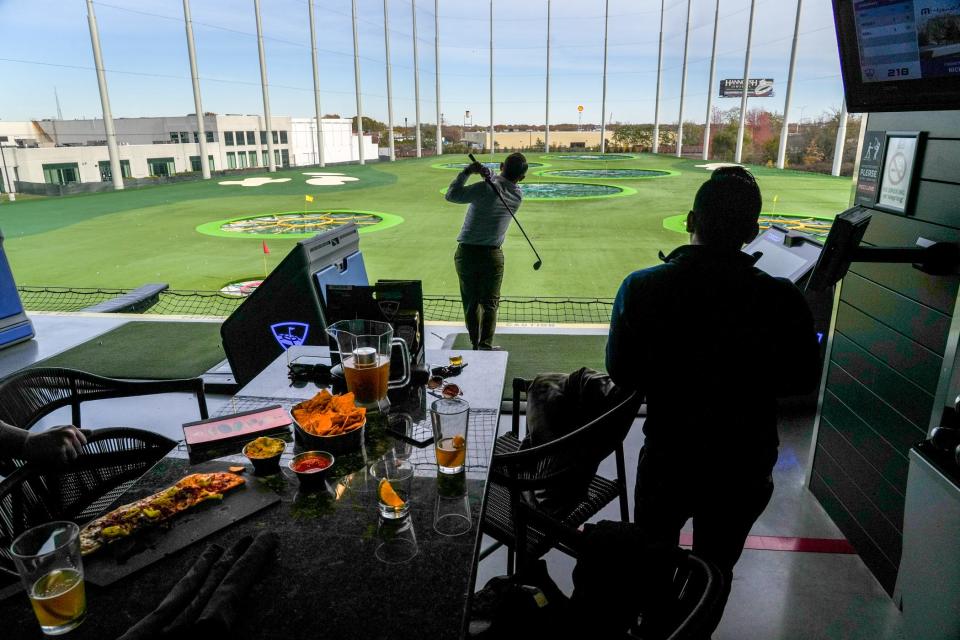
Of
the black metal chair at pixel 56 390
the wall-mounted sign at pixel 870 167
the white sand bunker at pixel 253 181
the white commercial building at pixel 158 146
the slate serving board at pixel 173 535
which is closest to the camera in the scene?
the slate serving board at pixel 173 535

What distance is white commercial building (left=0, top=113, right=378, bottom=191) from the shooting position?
84.7 feet

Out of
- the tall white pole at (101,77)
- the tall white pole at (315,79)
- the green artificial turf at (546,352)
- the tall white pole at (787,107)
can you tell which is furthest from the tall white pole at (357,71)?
the green artificial turf at (546,352)

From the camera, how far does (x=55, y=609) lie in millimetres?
908

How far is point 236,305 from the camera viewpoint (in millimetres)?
7547

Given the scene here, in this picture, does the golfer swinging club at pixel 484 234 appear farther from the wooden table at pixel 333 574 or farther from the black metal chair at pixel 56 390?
the wooden table at pixel 333 574

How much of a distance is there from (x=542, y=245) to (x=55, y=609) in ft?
36.0

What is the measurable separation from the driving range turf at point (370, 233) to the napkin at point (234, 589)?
7057 millimetres

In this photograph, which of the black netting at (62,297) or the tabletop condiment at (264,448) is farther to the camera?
the black netting at (62,297)

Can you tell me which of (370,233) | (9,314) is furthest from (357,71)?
(9,314)

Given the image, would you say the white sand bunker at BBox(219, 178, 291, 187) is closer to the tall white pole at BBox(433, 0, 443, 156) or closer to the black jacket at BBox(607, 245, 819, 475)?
the tall white pole at BBox(433, 0, 443, 156)

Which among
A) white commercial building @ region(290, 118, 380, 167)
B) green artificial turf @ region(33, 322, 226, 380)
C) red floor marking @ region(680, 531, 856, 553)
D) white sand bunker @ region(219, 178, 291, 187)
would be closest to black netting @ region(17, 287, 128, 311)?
green artificial turf @ region(33, 322, 226, 380)

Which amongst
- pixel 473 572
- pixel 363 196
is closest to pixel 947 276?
pixel 473 572

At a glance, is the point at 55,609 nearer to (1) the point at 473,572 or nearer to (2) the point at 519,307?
(1) the point at 473,572

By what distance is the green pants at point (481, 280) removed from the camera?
4.42 m
